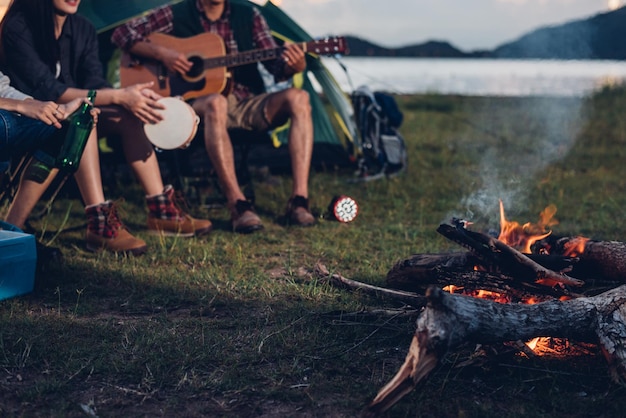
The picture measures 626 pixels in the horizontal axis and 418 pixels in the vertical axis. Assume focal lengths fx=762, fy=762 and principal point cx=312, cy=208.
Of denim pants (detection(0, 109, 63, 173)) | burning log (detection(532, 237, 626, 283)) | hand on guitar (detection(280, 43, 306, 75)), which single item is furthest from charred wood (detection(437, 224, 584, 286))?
hand on guitar (detection(280, 43, 306, 75))

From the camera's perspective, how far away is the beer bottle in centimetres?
391

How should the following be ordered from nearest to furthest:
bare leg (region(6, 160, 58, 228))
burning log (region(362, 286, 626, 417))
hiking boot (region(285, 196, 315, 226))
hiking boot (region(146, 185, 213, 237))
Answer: burning log (region(362, 286, 626, 417)), bare leg (region(6, 160, 58, 228)), hiking boot (region(146, 185, 213, 237)), hiking boot (region(285, 196, 315, 226))

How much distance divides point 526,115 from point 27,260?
35.3 feet

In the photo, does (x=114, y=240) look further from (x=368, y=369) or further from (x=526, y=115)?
(x=526, y=115)

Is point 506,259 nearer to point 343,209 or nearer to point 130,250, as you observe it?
point 130,250

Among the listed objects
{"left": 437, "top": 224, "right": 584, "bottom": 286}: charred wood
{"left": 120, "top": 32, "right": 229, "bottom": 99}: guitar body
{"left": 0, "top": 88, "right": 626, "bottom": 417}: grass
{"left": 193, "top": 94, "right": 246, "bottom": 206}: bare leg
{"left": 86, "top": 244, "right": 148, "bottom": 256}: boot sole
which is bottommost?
{"left": 0, "top": 88, "right": 626, "bottom": 417}: grass

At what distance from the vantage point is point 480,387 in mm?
2594

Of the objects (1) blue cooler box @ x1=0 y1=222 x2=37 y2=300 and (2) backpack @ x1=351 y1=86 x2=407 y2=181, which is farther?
(2) backpack @ x1=351 y1=86 x2=407 y2=181

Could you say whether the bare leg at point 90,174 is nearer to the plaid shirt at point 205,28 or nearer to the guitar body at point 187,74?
the guitar body at point 187,74

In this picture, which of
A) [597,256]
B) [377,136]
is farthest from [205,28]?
[597,256]

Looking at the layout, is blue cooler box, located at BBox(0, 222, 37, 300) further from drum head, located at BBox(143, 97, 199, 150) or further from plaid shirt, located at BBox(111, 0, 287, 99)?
plaid shirt, located at BBox(111, 0, 287, 99)

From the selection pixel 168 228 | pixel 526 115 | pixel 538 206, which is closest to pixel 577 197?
pixel 538 206

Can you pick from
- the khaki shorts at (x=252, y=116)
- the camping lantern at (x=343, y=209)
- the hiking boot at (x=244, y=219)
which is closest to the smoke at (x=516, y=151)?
the camping lantern at (x=343, y=209)

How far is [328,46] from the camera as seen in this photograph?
5.40 meters
